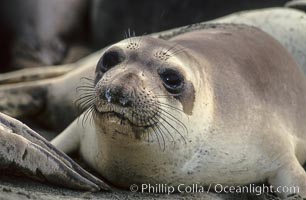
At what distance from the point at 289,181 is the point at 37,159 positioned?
4.11 ft

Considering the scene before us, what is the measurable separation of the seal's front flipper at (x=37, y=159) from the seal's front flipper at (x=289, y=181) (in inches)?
34.1

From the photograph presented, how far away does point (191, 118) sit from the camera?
3.73 m

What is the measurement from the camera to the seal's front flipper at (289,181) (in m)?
3.92

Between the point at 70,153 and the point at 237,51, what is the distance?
105cm

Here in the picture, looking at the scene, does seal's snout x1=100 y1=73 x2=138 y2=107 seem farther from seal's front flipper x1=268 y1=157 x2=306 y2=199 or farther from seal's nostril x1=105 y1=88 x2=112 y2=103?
seal's front flipper x1=268 y1=157 x2=306 y2=199

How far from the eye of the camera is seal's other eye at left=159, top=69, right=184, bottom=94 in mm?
3678

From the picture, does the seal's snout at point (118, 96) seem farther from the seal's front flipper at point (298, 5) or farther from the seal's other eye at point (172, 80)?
the seal's front flipper at point (298, 5)

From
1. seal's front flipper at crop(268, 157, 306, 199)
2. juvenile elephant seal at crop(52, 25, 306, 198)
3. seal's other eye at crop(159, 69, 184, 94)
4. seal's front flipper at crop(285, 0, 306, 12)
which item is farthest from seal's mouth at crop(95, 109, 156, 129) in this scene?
seal's front flipper at crop(285, 0, 306, 12)

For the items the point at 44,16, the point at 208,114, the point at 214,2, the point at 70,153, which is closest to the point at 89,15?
the point at 44,16

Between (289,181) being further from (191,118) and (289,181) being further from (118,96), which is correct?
(118,96)

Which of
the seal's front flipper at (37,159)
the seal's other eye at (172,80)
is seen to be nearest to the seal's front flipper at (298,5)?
the seal's other eye at (172,80)

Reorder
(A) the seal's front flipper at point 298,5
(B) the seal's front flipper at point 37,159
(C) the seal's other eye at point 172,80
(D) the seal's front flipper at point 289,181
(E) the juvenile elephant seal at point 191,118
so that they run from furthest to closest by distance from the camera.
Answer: (A) the seal's front flipper at point 298,5 < (D) the seal's front flipper at point 289,181 < (C) the seal's other eye at point 172,80 < (E) the juvenile elephant seal at point 191,118 < (B) the seal's front flipper at point 37,159

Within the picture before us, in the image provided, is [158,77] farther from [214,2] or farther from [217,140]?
[214,2]

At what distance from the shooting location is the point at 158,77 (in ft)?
12.0
